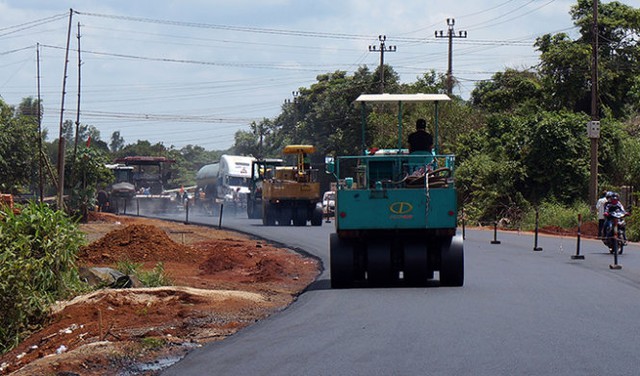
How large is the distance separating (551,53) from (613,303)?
44.7 metres

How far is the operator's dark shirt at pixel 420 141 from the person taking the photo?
18.0m

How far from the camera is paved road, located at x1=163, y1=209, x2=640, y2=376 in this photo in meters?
9.59

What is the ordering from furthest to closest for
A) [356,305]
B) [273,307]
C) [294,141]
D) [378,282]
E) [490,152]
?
[294,141] < [490,152] < [378,282] < [273,307] < [356,305]

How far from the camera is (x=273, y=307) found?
15.9 meters

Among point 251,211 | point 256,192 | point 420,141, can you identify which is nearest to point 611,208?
point 420,141

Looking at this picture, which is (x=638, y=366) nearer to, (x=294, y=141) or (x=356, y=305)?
(x=356, y=305)

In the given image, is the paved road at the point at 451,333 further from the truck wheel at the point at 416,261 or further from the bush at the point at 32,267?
the bush at the point at 32,267

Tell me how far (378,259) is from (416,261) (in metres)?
0.63

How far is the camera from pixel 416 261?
17.4 m

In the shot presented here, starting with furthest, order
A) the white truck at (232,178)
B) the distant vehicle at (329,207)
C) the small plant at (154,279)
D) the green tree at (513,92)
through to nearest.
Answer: the white truck at (232,178) → the green tree at (513,92) → the distant vehicle at (329,207) → the small plant at (154,279)

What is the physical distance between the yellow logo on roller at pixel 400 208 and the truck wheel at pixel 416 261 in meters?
0.67

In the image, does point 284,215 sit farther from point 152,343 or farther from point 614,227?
point 152,343

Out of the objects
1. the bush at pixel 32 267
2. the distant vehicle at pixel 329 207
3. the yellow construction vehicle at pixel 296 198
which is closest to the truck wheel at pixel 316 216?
the yellow construction vehicle at pixel 296 198

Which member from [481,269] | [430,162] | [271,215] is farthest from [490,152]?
[430,162]
